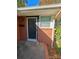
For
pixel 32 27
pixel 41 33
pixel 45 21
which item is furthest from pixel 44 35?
pixel 32 27

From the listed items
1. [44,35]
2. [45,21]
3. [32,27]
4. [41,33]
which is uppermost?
[45,21]

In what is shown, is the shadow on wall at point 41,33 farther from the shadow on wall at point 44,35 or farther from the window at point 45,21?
the window at point 45,21

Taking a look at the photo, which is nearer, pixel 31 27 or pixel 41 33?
pixel 41 33

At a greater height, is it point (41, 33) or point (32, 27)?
point (32, 27)

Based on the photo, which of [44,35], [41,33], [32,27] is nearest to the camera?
[44,35]

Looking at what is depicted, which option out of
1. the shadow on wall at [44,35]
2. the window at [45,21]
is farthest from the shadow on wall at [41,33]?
the window at [45,21]

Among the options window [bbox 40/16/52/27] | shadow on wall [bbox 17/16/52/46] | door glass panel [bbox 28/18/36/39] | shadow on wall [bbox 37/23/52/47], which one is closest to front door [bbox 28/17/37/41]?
door glass panel [bbox 28/18/36/39]

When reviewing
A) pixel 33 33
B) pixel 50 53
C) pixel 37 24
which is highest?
pixel 37 24

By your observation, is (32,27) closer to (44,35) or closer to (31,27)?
(31,27)

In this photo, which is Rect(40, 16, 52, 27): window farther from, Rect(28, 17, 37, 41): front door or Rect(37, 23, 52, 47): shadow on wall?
Rect(28, 17, 37, 41): front door

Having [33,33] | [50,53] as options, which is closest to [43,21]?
[33,33]
